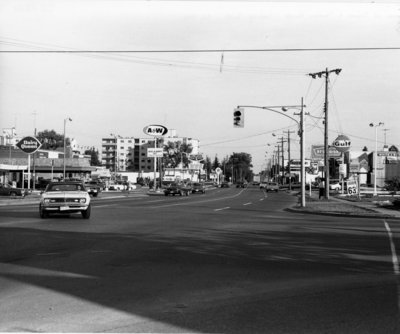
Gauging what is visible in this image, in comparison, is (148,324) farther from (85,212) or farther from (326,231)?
(85,212)

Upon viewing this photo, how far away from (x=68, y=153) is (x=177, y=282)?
4856 inches

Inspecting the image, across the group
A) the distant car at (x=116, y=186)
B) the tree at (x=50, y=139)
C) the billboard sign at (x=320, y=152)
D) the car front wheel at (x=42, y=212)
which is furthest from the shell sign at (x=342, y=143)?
the tree at (x=50, y=139)

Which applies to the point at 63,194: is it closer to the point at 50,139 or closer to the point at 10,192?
the point at 10,192

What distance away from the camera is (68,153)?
128 meters

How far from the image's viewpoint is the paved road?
21.1 feet

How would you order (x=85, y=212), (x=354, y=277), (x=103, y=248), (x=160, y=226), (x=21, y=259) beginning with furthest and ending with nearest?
(x=85, y=212)
(x=160, y=226)
(x=103, y=248)
(x=21, y=259)
(x=354, y=277)

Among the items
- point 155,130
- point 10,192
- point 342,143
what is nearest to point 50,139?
point 155,130

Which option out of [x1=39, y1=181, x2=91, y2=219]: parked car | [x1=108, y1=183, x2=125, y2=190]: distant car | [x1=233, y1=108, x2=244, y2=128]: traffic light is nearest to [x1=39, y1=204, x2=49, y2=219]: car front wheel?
[x1=39, y1=181, x2=91, y2=219]: parked car

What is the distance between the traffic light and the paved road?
17.0 metres

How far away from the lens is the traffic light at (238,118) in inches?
1281

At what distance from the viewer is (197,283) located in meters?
8.84

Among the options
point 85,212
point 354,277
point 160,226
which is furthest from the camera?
point 85,212

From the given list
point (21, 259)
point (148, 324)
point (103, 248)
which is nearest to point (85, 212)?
point (103, 248)

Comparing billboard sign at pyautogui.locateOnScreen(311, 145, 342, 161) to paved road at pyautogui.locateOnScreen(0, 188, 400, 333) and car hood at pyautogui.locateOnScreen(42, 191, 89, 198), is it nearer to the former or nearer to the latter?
car hood at pyautogui.locateOnScreen(42, 191, 89, 198)
